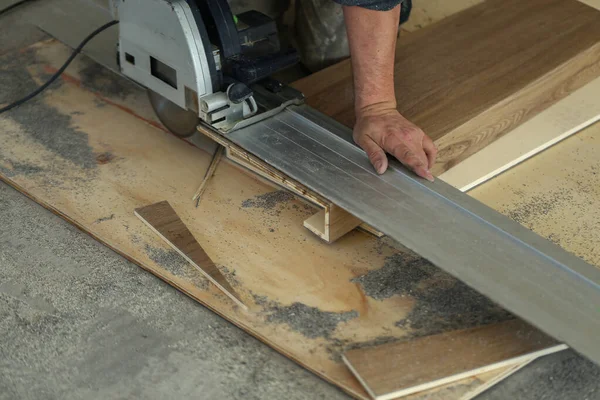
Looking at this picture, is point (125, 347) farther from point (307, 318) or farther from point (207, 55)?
point (207, 55)

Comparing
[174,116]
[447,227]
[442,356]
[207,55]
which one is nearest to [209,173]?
[174,116]

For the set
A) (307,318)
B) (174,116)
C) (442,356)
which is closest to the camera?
(442,356)

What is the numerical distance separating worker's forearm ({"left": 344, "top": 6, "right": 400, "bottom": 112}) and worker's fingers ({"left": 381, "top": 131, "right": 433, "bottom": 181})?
15cm

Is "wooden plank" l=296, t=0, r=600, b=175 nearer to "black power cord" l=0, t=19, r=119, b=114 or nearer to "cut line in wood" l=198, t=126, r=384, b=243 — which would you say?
"cut line in wood" l=198, t=126, r=384, b=243

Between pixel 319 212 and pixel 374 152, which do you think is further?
pixel 319 212

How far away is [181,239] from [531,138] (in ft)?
4.09

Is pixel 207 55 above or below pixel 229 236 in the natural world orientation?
above

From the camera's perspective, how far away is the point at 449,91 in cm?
259

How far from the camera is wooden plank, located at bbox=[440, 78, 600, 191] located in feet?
8.05

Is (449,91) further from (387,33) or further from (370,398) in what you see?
(370,398)

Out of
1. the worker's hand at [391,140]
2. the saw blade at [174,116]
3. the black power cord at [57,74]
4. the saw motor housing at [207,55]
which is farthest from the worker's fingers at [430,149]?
the black power cord at [57,74]

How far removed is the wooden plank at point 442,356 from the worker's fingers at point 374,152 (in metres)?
0.49

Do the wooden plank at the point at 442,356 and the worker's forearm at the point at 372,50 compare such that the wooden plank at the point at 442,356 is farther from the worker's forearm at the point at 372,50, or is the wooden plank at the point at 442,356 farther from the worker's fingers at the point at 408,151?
the worker's forearm at the point at 372,50

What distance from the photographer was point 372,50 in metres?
2.21
